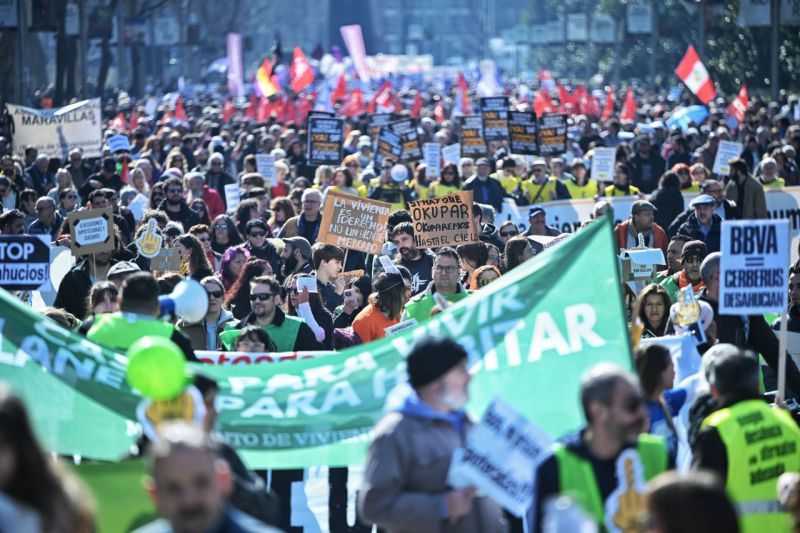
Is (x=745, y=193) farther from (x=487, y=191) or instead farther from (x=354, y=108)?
(x=354, y=108)

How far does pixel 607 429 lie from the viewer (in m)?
4.74

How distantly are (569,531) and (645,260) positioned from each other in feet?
27.0

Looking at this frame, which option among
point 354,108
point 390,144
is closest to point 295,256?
point 390,144

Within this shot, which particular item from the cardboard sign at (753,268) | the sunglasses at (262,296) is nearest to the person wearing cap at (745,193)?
the sunglasses at (262,296)

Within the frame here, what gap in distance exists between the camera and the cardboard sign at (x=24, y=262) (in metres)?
9.66

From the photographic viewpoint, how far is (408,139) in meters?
22.1

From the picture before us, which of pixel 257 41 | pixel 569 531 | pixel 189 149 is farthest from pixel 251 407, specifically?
pixel 257 41

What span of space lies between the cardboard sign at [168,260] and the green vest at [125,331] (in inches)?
171

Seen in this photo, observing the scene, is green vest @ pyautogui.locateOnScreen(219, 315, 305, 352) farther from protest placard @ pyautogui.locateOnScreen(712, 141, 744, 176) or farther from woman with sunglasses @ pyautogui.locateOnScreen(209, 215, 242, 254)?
protest placard @ pyautogui.locateOnScreen(712, 141, 744, 176)

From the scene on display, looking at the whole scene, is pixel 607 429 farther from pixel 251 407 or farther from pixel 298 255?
pixel 298 255

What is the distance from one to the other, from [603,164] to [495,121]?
9.22 ft

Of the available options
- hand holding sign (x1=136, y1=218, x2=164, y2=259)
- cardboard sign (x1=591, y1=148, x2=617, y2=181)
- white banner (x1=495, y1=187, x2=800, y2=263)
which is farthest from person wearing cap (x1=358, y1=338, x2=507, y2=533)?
cardboard sign (x1=591, y1=148, x2=617, y2=181)

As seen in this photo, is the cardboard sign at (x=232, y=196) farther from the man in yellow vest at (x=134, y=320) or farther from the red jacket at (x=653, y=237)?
the man in yellow vest at (x=134, y=320)

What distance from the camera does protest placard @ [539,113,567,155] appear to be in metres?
23.1
